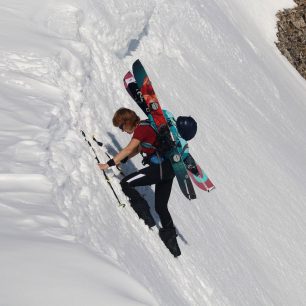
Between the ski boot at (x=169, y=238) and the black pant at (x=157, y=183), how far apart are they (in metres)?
0.07

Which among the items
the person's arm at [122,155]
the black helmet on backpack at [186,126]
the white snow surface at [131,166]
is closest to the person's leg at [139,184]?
the white snow surface at [131,166]

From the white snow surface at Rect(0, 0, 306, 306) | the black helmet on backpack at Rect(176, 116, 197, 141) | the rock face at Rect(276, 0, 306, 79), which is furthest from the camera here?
the rock face at Rect(276, 0, 306, 79)

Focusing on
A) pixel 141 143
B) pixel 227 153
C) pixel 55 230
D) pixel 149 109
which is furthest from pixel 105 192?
pixel 227 153

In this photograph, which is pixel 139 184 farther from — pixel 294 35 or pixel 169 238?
pixel 294 35

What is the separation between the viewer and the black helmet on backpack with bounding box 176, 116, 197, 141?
7555 mm

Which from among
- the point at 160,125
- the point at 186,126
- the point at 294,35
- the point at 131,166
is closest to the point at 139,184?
the point at 160,125

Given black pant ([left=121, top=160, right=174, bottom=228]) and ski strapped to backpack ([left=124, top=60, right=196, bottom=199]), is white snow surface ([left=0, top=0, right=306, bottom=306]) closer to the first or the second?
black pant ([left=121, top=160, right=174, bottom=228])

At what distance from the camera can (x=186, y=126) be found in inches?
298

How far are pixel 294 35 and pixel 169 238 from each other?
74.7ft

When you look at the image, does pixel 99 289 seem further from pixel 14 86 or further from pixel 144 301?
pixel 14 86

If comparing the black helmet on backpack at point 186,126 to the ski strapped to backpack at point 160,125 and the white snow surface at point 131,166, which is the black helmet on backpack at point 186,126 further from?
the white snow surface at point 131,166

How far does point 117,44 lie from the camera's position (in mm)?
11219

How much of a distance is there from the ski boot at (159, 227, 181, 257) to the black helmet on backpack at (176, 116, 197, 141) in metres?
1.25

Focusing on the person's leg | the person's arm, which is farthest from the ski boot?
the person's arm
